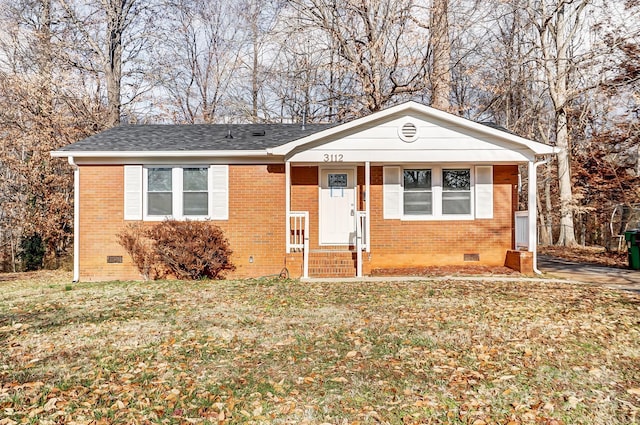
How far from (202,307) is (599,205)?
65.2 feet

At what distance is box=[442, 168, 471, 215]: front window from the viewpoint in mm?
11758

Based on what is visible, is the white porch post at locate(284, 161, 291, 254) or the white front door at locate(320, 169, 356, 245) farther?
the white front door at locate(320, 169, 356, 245)

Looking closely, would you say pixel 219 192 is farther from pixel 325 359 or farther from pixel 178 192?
pixel 325 359

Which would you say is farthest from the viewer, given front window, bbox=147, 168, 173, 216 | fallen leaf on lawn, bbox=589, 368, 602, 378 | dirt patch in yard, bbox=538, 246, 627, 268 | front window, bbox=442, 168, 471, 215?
dirt patch in yard, bbox=538, 246, 627, 268

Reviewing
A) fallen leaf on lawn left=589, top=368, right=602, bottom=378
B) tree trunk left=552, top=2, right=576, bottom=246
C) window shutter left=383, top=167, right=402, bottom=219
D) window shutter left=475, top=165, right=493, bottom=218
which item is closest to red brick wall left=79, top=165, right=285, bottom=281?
window shutter left=383, top=167, right=402, bottom=219

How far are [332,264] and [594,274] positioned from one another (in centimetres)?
641

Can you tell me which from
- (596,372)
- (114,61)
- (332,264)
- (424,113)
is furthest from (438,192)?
(114,61)

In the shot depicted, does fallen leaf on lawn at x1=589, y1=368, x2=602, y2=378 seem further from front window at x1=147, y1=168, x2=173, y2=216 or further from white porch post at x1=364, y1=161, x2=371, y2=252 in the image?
front window at x1=147, y1=168, x2=173, y2=216

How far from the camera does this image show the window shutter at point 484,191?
1168 centimetres

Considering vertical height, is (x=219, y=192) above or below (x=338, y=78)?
below

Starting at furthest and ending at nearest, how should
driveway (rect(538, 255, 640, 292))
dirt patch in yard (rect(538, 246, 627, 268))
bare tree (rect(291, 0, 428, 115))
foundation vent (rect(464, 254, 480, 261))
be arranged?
bare tree (rect(291, 0, 428, 115)), dirt patch in yard (rect(538, 246, 627, 268)), foundation vent (rect(464, 254, 480, 261)), driveway (rect(538, 255, 640, 292))

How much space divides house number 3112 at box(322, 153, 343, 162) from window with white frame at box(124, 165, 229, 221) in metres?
2.59

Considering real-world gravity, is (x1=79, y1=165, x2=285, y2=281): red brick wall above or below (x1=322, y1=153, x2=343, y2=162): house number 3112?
below

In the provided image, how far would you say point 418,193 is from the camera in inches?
465
